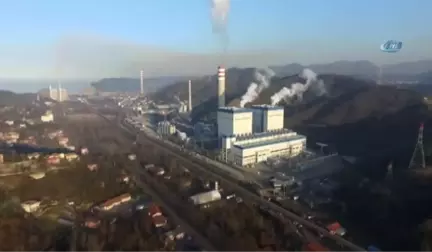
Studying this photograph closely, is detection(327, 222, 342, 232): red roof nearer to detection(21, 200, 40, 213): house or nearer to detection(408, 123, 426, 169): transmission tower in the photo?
detection(408, 123, 426, 169): transmission tower

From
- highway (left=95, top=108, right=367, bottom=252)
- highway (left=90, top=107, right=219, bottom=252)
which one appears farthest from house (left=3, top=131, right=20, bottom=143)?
highway (left=90, top=107, right=219, bottom=252)

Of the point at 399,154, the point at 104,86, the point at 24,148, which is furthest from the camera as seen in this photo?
the point at 104,86

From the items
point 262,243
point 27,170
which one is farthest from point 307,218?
point 27,170

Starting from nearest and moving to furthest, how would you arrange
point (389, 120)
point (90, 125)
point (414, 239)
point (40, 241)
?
point (40, 241), point (414, 239), point (389, 120), point (90, 125)

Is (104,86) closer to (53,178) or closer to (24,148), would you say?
(24,148)

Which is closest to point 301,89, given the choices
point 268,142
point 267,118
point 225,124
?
point 267,118

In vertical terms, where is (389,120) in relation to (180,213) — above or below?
above

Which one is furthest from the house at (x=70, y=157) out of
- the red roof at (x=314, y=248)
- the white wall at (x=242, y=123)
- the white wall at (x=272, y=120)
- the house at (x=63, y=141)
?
the white wall at (x=272, y=120)

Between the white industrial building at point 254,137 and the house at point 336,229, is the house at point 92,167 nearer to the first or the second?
the white industrial building at point 254,137
